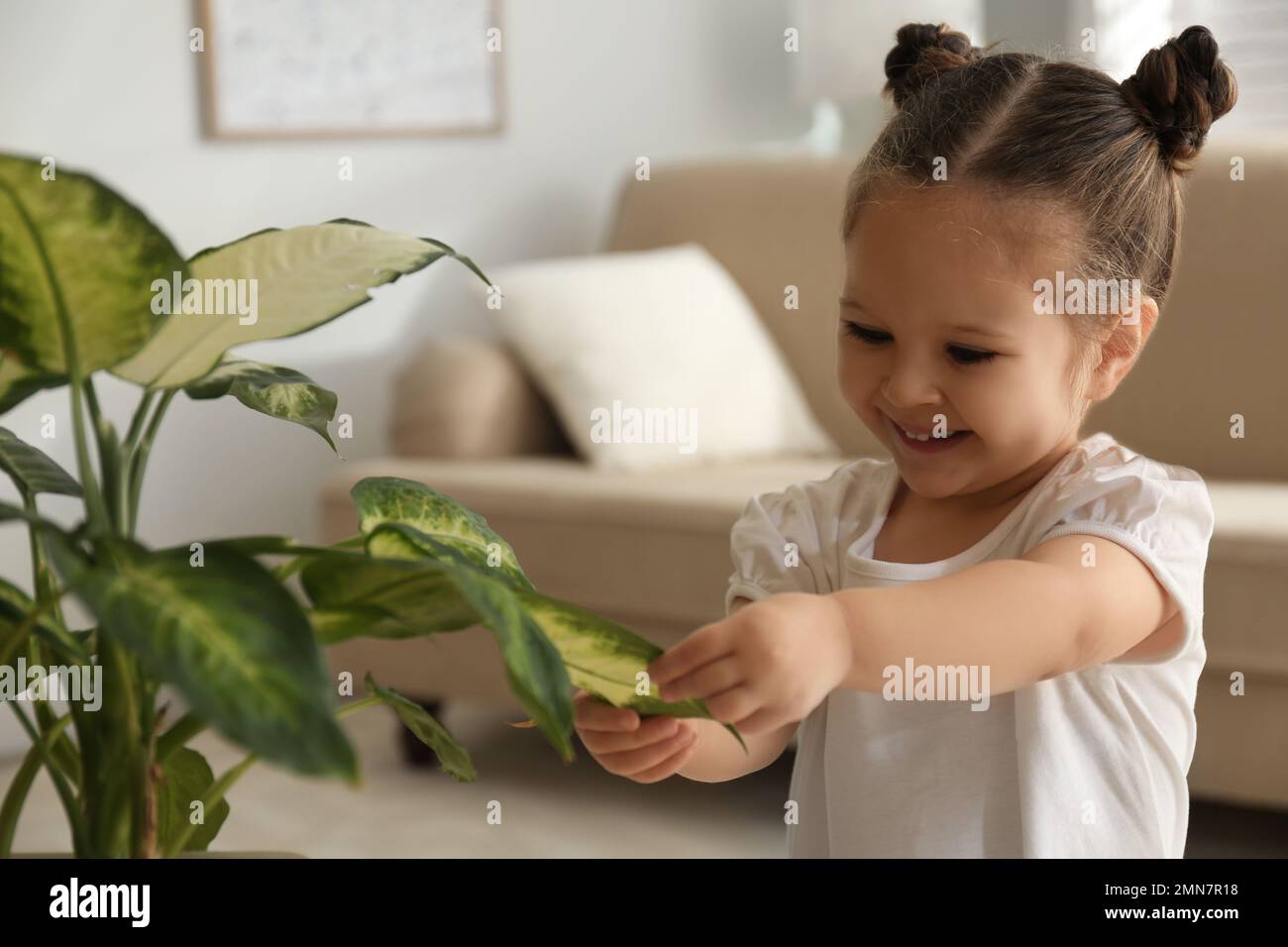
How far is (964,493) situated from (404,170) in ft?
7.61

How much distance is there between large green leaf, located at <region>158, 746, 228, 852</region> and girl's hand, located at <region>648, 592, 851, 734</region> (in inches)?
9.3

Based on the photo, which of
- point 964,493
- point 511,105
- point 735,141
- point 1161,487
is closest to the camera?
point 1161,487

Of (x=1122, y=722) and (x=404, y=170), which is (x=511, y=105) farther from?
(x=1122, y=722)

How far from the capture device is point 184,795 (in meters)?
0.67

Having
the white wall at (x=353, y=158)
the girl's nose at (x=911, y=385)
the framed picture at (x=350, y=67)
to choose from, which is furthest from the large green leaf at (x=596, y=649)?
the framed picture at (x=350, y=67)

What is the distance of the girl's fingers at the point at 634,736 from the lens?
67 cm

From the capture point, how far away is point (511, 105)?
3230mm

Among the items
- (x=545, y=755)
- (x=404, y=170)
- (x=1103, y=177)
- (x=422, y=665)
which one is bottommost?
(x=545, y=755)

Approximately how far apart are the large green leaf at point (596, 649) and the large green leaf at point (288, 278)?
14cm

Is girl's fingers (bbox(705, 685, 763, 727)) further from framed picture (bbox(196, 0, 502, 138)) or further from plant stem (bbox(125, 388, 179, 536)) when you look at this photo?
framed picture (bbox(196, 0, 502, 138))

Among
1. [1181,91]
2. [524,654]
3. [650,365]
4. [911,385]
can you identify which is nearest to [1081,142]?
[1181,91]

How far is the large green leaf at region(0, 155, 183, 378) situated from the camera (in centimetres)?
48
